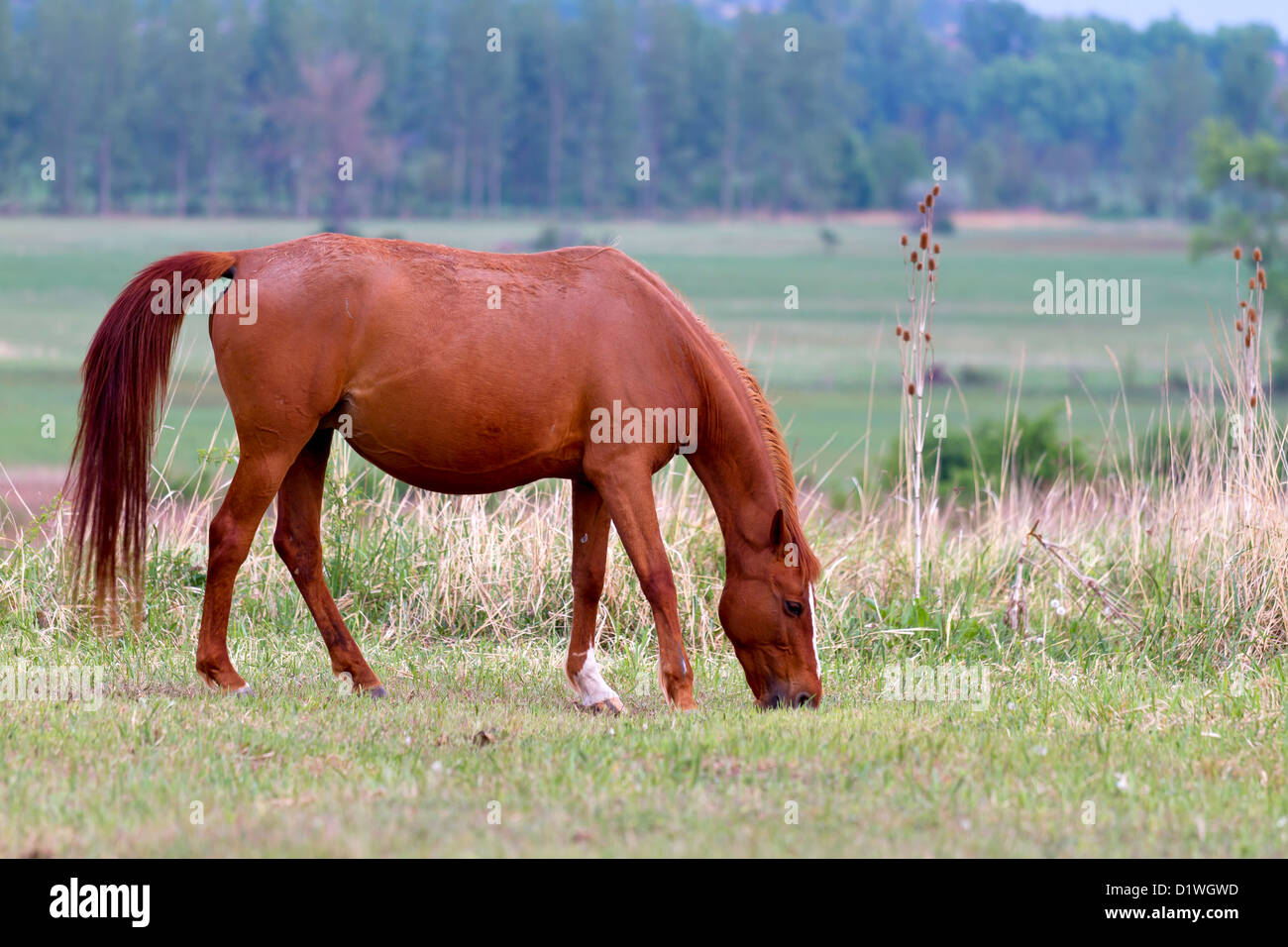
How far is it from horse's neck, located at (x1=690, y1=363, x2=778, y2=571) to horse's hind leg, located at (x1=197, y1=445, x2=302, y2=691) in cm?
180

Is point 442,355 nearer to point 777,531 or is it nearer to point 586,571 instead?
point 586,571

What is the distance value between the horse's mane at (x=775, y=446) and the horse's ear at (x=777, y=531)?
37 mm

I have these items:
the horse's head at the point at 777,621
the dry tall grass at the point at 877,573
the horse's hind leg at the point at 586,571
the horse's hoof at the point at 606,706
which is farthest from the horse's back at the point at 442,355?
the dry tall grass at the point at 877,573

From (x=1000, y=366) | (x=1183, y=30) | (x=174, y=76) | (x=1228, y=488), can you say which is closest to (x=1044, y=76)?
(x=1183, y=30)

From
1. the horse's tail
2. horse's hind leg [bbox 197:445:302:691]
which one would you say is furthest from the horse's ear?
the horse's tail

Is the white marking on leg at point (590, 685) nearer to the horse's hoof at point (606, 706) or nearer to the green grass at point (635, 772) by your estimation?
the horse's hoof at point (606, 706)

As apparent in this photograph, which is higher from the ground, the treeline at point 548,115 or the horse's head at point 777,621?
the treeline at point 548,115

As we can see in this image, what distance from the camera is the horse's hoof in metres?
6.16

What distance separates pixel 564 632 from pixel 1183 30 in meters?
129

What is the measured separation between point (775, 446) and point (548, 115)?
76.9 metres

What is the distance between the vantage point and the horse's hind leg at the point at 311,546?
6.49 meters

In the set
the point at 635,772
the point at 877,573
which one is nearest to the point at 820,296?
the point at 877,573

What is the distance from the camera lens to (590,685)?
632 centimetres

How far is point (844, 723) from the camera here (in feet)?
19.1
